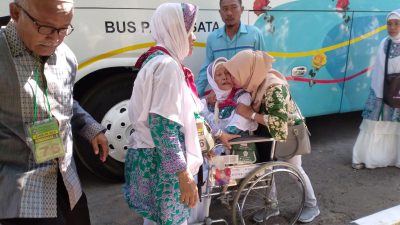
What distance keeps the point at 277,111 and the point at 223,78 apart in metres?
0.44

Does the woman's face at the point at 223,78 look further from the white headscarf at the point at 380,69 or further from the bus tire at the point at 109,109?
the white headscarf at the point at 380,69

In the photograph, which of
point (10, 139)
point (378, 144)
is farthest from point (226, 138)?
point (378, 144)

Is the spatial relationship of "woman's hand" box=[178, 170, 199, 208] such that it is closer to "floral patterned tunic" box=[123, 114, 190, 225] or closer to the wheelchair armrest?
"floral patterned tunic" box=[123, 114, 190, 225]

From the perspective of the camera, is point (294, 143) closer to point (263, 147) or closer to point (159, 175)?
point (263, 147)

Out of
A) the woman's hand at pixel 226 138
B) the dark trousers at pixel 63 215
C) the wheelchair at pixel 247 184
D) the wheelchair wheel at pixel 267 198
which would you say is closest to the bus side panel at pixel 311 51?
the wheelchair wheel at pixel 267 198

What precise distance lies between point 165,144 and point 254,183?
0.93 m

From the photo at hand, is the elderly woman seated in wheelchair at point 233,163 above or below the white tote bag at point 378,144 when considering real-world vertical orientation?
above

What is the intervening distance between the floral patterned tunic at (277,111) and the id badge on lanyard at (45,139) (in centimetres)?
134

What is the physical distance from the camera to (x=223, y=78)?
2.51 m

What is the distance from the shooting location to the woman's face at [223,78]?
99.0 inches

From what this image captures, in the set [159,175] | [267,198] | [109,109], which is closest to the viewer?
[159,175]

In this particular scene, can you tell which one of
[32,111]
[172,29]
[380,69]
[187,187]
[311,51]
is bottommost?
[187,187]

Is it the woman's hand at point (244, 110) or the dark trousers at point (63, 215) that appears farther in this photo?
the woman's hand at point (244, 110)

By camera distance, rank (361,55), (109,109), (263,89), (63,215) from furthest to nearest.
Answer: (361,55)
(109,109)
(263,89)
(63,215)
